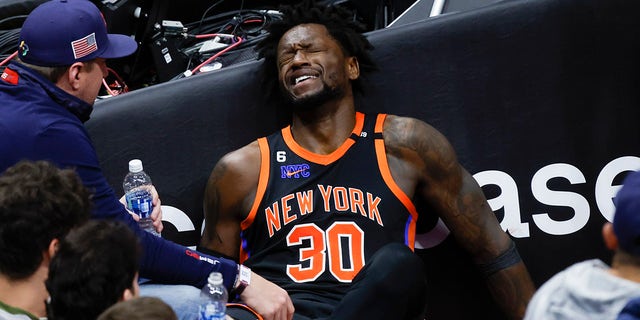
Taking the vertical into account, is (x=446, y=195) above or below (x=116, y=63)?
above

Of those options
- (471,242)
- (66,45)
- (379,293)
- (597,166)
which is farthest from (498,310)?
(66,45)

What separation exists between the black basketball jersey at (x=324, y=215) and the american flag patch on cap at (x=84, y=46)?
0.82 m

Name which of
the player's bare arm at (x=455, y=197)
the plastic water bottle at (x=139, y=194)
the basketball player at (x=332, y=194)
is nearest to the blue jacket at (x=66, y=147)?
the plastic water bottle at (x=139, y=194)

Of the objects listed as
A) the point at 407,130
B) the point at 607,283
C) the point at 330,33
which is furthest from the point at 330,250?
the point at 607,283

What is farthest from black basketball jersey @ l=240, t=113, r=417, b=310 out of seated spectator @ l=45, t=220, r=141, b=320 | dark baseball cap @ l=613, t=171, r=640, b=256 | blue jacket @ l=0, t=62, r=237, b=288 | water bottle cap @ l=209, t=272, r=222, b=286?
dark baseball cap @ l=613, t=171, r=640, b=256

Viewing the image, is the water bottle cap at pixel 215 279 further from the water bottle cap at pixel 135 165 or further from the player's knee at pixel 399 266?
the water bottle cap at pixel 135 165

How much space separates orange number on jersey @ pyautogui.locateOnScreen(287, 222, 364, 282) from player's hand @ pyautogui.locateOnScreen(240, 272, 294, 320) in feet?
0.99

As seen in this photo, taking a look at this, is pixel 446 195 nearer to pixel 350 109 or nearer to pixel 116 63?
pixel 350 109

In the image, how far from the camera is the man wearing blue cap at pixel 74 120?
3.19 metres

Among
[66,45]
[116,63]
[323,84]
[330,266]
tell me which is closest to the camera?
[66,45]

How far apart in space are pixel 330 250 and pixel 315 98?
22.4 inches

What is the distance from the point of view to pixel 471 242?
3908 mm

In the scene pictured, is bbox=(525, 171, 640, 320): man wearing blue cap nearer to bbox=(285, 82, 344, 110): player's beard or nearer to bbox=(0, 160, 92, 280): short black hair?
bbox=(0, 160, 92, 280): short black hair

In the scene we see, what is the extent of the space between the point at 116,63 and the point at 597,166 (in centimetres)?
236
